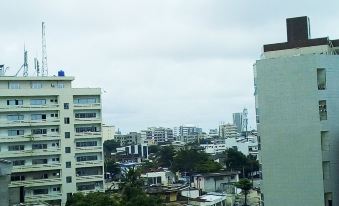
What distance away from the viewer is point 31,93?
4172 centimetres

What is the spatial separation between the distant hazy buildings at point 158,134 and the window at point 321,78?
149134 millimetres

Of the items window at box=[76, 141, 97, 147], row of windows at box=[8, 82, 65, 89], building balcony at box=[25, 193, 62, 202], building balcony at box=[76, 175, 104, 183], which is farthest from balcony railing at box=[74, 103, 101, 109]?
building balcony at box=[25, 193, 62, 202]

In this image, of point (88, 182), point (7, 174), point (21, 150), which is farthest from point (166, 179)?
point (7, 174)

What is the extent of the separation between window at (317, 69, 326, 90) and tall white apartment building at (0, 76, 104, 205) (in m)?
27.4

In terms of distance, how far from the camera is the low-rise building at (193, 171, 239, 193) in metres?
55.8

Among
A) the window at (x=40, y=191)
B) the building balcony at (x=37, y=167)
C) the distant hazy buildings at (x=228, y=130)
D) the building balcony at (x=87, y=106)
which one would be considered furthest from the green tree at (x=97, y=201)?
the distant hazy buildings at (x=228, y=130)

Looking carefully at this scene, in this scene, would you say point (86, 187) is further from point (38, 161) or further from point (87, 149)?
point (38, 161)

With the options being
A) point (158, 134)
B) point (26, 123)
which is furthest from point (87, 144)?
point (158, 134)

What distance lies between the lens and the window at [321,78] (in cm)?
2028

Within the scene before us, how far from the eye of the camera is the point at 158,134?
174 m

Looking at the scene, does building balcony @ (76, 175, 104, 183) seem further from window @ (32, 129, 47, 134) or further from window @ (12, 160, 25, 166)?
window @ (32, 129, 47, 134)

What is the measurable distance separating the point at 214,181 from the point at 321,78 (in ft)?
124

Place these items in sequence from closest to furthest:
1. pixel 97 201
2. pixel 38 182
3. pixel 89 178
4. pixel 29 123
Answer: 1. pixel 97 201
2. pixel 38 182
3. pixel 29 123
4. pixel 89 178

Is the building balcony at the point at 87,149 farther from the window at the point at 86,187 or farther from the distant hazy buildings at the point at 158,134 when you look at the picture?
the distant hazy buildings at the point at 158,134
